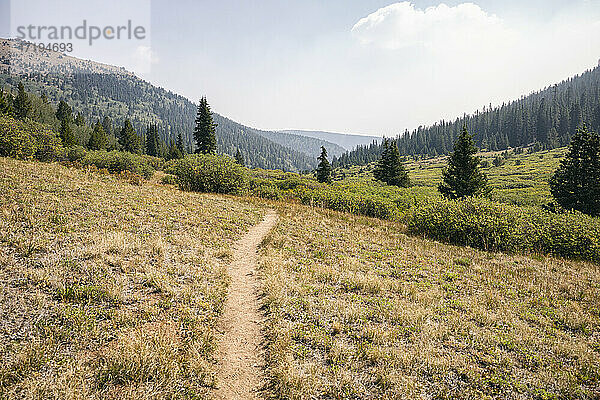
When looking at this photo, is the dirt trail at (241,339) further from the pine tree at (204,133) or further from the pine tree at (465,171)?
the pine tree at (204,133)

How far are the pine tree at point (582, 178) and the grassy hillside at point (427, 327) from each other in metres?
15.9

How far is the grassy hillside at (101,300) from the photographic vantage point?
14.6 ft

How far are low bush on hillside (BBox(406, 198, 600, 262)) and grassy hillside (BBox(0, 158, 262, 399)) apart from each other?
42.0 ft

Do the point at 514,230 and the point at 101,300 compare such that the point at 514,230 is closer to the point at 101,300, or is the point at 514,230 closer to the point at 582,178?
the point at 582,178

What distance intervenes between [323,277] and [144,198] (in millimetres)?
11646

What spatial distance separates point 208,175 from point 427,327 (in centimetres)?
2355

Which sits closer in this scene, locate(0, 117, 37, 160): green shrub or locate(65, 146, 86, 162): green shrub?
locate(0, 117, 37, 160): green shrub

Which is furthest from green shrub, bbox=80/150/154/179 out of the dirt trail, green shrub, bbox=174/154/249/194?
the dirt trail

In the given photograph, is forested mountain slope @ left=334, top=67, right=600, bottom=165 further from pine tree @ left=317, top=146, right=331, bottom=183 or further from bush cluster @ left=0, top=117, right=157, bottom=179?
bush cluster @ left=0, top=117, right=157, bottom=179

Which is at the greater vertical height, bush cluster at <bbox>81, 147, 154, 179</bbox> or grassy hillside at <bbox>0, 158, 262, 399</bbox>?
bush cluster at <bbox>81, 147, 154, 179</bbox>

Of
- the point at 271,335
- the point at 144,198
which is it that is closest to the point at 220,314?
the point at 271,335

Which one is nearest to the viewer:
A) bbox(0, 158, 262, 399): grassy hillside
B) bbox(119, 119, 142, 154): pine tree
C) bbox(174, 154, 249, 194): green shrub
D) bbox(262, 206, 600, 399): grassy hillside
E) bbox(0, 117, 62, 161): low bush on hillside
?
bbox(0, 158, 262, 399): grassy hillside

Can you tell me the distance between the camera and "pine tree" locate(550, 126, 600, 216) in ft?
76.4

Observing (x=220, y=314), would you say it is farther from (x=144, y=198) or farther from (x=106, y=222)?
(x=144, y=198)
